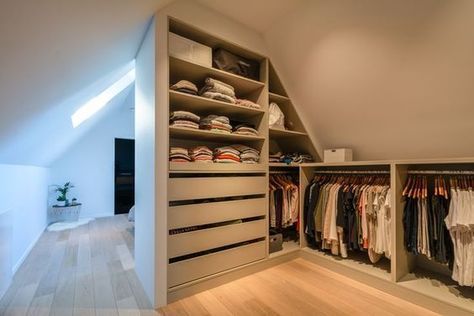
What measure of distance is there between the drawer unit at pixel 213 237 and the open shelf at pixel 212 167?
0.52 m

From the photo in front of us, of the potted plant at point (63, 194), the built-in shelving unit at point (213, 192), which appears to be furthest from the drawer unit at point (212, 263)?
the potted plant at point (63, 194)

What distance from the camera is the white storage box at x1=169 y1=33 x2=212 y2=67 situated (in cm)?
181

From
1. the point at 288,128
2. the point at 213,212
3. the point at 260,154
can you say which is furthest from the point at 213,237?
the point at 288,128

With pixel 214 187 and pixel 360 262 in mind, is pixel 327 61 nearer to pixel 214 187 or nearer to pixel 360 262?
pixel 214 187

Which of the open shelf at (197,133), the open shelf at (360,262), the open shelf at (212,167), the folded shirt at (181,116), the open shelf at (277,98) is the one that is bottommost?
the open shelf at (360,262)

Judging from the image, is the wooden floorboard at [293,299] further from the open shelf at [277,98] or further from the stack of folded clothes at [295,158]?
the open shelf at [277,98]

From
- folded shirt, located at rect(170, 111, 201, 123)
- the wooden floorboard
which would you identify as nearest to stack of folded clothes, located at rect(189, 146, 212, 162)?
folded shirt, located at rect(170, 111, 201, 123)

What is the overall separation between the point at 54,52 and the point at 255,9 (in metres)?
1.60

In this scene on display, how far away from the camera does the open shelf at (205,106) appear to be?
6.32ft

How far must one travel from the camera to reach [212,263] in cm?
197

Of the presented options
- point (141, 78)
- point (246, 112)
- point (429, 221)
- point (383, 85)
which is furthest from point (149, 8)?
point (429, 221)

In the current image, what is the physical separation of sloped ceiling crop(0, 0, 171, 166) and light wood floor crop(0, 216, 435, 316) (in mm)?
1181

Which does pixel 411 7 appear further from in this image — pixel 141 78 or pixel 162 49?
pixel 141 78

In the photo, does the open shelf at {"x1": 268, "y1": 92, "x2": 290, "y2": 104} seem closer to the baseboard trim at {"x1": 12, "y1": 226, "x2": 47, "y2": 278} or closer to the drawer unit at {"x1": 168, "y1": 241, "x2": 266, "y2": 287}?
the drawer unit at {"x1": 168, "y1": 241, "x2": 266, "y2": 287}
